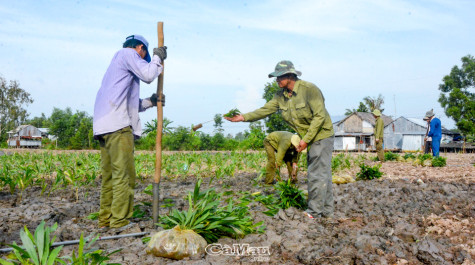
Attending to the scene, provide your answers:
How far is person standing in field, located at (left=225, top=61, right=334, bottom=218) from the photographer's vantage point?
4238mm

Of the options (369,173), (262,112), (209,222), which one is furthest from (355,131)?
(209,222)

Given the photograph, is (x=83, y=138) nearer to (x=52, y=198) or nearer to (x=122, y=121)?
(x=52, y=198)

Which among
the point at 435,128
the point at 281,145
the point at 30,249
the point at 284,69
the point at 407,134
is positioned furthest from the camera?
the point at 407,134

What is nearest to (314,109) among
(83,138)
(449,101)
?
(83,138)

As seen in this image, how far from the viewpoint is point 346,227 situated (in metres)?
3.90

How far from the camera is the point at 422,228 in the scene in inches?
149

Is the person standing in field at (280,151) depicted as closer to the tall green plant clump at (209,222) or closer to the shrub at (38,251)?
the tall green plant clump at (209,222)

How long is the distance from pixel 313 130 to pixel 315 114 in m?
0.19

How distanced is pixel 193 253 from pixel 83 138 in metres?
36.0

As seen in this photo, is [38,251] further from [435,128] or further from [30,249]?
[435,128]

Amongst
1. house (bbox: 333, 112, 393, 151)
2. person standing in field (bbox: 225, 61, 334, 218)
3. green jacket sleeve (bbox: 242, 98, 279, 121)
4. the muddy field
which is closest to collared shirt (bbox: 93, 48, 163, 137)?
the muddy field

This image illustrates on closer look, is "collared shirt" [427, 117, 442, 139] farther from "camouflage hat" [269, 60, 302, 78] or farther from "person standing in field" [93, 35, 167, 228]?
"person standing in field" [93, 35, 167, 228]

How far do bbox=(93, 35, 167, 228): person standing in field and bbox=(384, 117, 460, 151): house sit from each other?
4179 cm

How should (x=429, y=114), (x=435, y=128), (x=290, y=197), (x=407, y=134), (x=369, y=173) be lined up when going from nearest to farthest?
(x=290, y=197) → (x=369, y=173) → (x=435, y=128) → (x=429, y=114) → (x=407, y=134)
